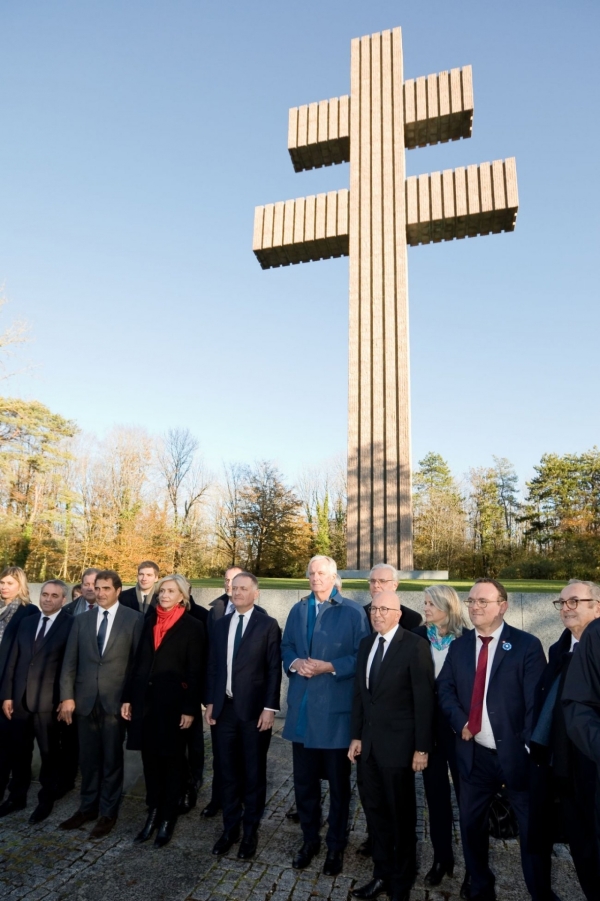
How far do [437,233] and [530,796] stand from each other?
43.3ft

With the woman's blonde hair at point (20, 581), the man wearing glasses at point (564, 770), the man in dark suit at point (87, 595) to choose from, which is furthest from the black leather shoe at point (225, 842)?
the woman's blonde hair at point (20, 581)

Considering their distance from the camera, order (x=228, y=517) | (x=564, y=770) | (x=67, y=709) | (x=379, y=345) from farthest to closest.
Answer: (x=228, y=517) < (x=379, y=345) < (x=67, y=709) < (x=564, y=770)

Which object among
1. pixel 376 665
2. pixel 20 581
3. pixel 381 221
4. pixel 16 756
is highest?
pixel 381 221

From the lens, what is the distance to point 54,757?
450 cm

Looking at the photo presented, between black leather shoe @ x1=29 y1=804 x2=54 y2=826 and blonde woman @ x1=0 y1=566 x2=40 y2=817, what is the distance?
0.30 metres

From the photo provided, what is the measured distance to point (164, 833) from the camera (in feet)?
12.2

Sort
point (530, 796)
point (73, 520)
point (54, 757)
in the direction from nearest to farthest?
point (530, 796)
point (54, 757)
point (73, 520)

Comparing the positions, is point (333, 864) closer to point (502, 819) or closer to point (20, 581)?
point (502, 819)

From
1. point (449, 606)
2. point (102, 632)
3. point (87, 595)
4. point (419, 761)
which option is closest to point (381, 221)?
point (87, 595)

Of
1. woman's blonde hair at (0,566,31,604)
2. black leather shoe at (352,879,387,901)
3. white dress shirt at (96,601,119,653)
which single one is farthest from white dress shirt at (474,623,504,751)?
woman's blonde hair at (0,566,31,604)

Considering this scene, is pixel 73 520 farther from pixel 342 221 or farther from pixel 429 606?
pixel 429 606

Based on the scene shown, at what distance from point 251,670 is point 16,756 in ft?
7.28

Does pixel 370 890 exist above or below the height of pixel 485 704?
below

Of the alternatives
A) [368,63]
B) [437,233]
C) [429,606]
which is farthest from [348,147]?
[429,606]
